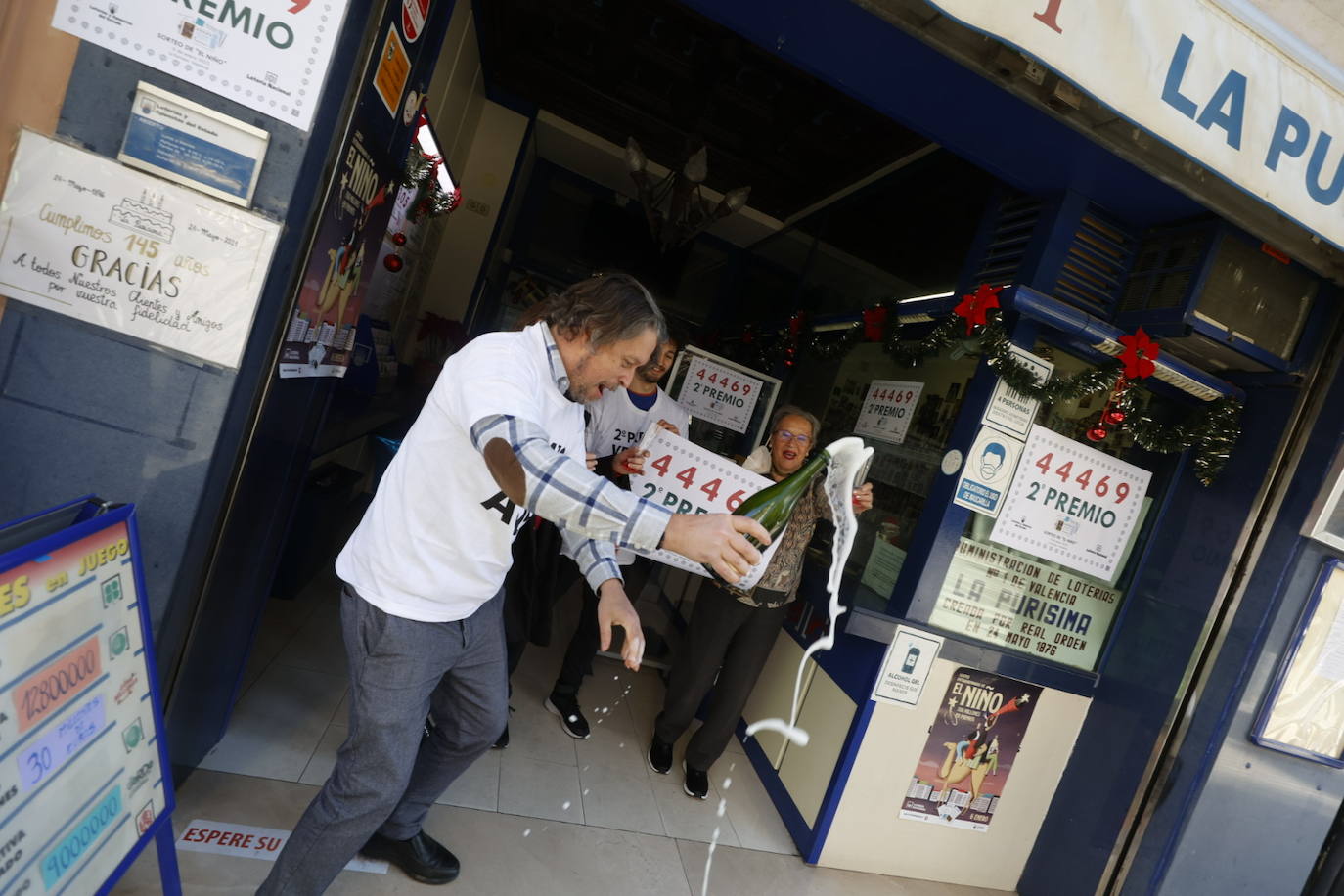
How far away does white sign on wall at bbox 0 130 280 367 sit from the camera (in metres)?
1.50

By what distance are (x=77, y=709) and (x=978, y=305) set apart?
9.38 feet

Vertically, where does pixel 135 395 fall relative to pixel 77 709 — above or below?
above

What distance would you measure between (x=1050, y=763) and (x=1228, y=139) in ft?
8.63

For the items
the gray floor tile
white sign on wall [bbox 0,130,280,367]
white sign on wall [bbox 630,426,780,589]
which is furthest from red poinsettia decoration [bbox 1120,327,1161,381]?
white sign on wall [bbox 0,130,280,367]

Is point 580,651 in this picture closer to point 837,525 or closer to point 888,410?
point 837,525

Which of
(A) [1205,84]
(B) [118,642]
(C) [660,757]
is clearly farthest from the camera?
(C) [660,757]

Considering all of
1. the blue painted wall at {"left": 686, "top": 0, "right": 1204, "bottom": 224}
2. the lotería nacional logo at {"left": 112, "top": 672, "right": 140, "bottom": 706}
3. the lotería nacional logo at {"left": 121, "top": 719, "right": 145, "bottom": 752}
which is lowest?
the lotería nacional logo at {"left": 121, "top": 719, "right": 145, "bottom": 752}

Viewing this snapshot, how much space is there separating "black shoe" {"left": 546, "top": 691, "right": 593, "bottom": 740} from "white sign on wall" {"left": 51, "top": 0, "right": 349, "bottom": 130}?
2.57 metres

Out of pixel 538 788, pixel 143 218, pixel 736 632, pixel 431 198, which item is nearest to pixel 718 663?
pixel 736 632

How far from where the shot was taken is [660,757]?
3.06m

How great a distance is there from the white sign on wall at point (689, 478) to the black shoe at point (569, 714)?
1.12 m

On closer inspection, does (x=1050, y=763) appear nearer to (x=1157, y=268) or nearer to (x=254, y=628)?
(x=1157, y=268)

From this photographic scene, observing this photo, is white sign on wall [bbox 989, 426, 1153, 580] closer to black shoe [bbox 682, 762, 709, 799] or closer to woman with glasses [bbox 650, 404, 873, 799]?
woman with glasses [bbox 650, 404, 873, 799]

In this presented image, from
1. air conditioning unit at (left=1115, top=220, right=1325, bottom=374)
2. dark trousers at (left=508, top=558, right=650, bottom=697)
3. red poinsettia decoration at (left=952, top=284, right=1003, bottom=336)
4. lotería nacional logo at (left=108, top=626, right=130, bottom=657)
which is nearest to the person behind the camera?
lotería nacional logo at (left=108, top=626, right=130, bottom=657)
